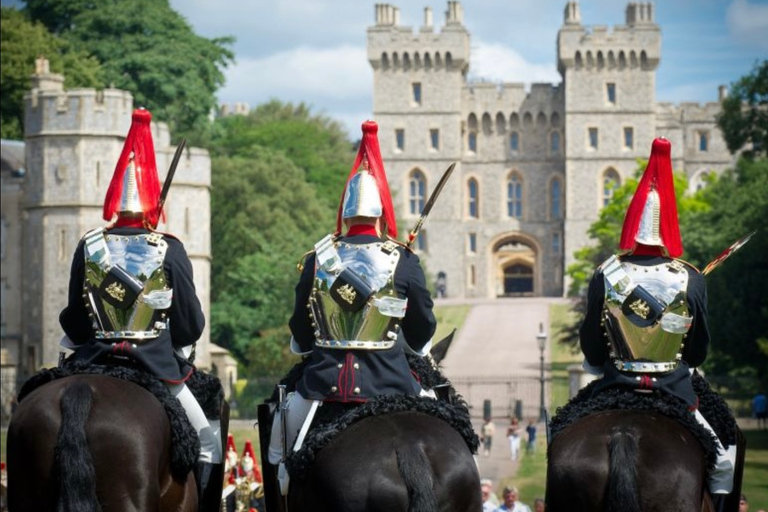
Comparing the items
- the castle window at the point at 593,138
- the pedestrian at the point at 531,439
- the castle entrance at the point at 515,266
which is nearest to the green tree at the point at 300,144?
the castle entrance at the point at 515,266

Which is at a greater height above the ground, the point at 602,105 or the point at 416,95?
the point at 416,95

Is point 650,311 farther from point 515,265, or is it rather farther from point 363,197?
point 515,265

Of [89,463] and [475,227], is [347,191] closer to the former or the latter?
[89,463]

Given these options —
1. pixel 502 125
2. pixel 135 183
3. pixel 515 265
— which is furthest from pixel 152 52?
pixel 135 183

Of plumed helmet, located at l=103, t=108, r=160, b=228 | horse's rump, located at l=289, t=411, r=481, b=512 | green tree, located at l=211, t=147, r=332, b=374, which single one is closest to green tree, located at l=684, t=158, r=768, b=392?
green tree, located at l=211, t=147, r=332, b=374

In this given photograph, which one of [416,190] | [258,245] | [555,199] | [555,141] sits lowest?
[258,245]

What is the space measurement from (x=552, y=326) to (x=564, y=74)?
105 ft

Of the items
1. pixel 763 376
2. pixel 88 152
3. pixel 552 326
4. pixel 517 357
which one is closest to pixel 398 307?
pixel 763 376

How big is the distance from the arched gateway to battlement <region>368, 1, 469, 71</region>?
11.1 meters

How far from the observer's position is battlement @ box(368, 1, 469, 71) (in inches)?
4424

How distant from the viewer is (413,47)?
11256 centimetres

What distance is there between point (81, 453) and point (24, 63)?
2365 inches

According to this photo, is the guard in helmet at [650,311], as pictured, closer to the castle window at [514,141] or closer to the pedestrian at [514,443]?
the pedestrian at [514,443]

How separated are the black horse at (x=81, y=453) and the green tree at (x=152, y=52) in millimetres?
60408
